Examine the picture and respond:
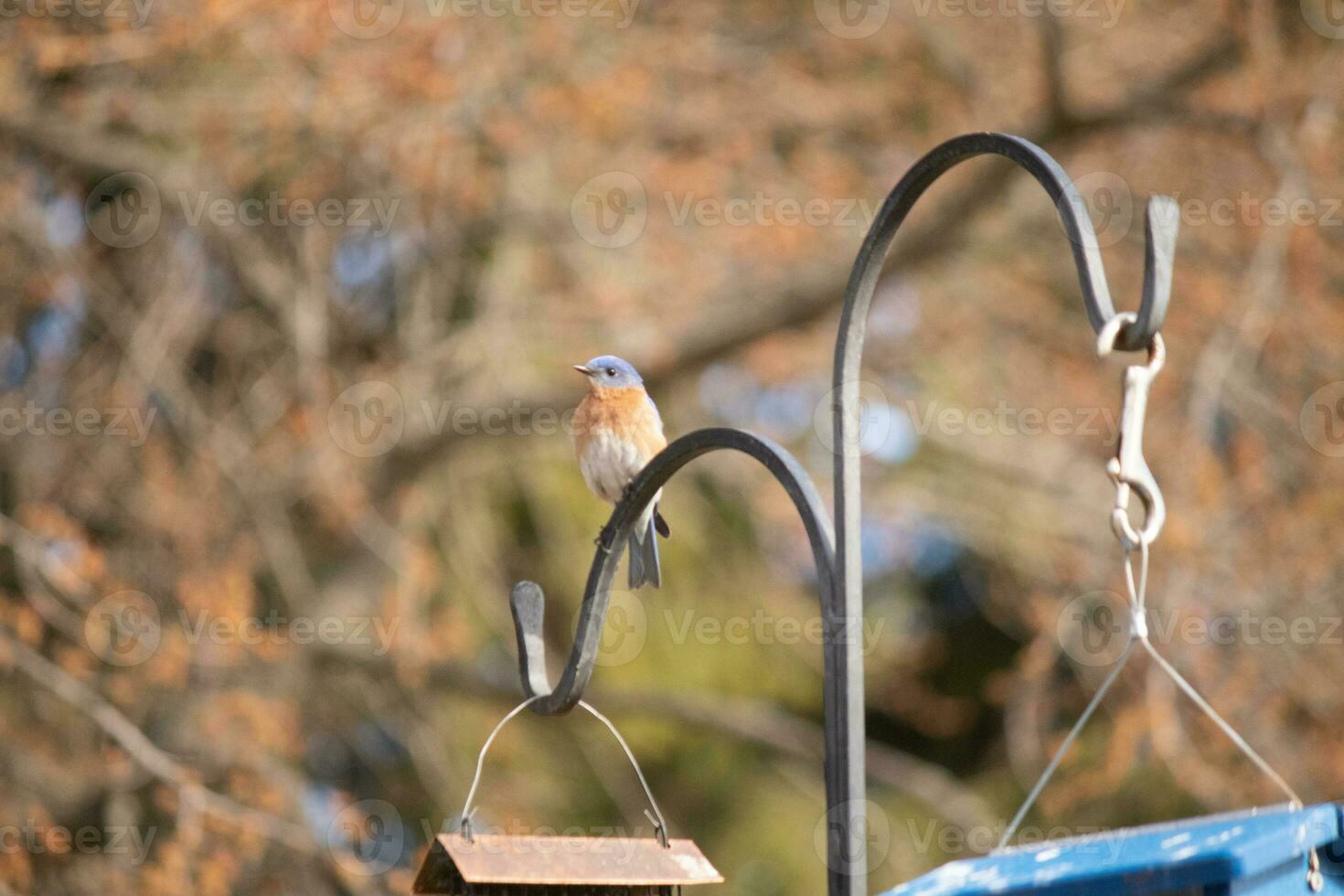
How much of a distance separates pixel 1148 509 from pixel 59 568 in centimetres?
459

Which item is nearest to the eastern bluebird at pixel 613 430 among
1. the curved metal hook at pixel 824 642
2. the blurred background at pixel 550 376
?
the curved metal hook at pixel 824 642

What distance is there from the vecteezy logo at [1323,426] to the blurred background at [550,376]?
0.7 inches

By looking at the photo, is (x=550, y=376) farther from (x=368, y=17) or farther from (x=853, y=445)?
(x=853, y=445)

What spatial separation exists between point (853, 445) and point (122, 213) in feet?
16.9

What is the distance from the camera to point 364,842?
18.7 ft

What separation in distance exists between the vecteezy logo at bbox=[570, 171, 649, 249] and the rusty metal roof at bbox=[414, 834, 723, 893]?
4.53 m

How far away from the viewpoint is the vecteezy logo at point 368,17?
565cm

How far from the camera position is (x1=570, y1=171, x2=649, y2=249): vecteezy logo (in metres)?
6.41
